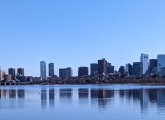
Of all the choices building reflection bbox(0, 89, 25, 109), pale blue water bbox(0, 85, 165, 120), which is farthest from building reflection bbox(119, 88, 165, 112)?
building reflection bbox(0, 89, 25, 109)

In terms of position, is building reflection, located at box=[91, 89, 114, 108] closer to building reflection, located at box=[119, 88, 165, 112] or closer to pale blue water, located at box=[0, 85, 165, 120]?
pale blue water, located at box=[0, 85, 165, 120]

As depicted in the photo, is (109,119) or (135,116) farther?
(135,116)

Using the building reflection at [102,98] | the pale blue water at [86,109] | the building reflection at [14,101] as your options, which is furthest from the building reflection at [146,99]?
the building reflection at [14,101]

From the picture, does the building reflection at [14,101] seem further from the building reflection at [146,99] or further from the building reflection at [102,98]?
the building reflection at [146,99]

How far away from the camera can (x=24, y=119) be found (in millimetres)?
43969

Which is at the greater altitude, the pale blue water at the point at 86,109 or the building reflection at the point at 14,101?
the pale blue water at the point at 86,109

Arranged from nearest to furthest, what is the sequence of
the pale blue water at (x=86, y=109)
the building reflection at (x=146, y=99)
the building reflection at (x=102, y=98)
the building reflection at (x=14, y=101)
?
the pale blue water at (x=86, y=109) < the building reflection at (x=146, y=99) < the building reflection at (x=14, y=101) < the building reflection at (x=102, y=98)

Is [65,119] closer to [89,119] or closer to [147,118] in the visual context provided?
[89,119]

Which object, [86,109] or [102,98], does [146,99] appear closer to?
[102,98]

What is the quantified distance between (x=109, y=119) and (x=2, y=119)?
12.1m

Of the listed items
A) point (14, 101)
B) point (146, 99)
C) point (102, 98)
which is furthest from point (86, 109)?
point (102, 98)

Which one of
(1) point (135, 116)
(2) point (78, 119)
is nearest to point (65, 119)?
(2) point (78, 119)

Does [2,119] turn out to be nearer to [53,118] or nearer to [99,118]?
[53,118]

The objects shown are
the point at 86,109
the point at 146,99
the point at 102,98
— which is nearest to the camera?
the point at 86,109
